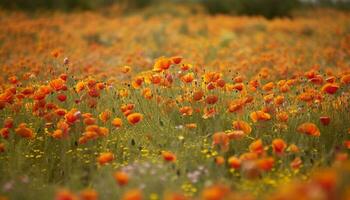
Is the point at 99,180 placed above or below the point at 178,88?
below

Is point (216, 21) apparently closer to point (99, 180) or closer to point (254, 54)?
point (254, 54)

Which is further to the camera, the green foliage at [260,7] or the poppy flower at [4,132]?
the green foliage at [260,7]

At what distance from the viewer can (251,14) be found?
14039mm

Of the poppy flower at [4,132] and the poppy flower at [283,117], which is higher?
the poppy flower at [283,117]

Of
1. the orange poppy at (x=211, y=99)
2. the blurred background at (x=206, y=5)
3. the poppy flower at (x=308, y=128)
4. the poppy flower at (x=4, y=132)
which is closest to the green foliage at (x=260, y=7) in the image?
the blurred background at (x=206, y=5)

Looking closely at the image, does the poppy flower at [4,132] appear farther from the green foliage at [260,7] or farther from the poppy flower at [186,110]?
the green foliage at [260,7]

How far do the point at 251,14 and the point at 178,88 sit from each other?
9715mm

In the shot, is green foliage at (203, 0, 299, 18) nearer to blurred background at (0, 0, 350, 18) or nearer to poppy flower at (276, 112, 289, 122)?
blurred background at (0, 0, 350, 18)

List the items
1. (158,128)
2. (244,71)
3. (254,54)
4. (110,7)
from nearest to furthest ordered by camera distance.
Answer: (158,128)
(244,71)
(254,54)
(110,7)

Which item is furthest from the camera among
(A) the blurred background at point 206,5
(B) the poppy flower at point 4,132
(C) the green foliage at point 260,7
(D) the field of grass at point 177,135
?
(A) the blurred background at point 206,5

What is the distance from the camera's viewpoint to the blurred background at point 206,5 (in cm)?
1369

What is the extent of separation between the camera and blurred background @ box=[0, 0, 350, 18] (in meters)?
13.7

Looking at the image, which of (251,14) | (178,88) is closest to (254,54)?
(178,88)

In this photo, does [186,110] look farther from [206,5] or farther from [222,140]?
[206,5]
